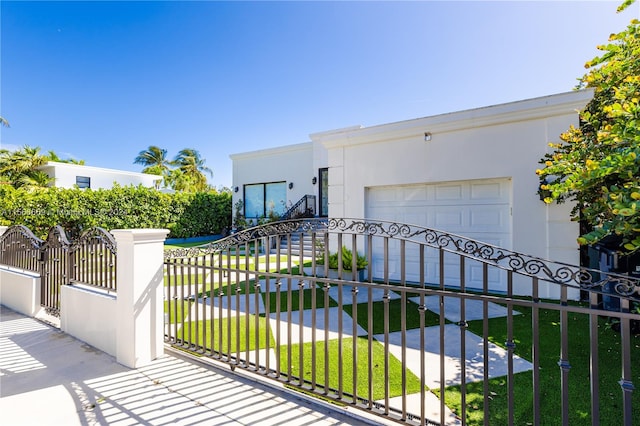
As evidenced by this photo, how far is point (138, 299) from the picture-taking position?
303 centimetres

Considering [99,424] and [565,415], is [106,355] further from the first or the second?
[565,415]

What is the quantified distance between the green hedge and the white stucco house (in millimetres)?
11261

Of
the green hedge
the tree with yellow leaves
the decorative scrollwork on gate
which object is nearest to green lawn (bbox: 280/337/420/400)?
the decorative scrollwork on gate

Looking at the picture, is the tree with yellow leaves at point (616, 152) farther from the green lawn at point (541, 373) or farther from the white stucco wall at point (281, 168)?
the white stucco wall at point (281, 168)

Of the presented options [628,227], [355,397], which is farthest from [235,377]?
[628,227]

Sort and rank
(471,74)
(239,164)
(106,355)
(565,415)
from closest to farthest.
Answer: (565,415) < (106,355) < (471,74) < (239,164)

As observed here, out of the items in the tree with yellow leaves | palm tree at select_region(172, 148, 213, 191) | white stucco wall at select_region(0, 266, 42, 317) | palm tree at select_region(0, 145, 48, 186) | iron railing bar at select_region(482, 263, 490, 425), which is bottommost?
white stucco wall at select_region(0, 266, 42, 317)

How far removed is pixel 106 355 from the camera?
10.9 ft

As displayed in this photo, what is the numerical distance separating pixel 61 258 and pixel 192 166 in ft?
93.4

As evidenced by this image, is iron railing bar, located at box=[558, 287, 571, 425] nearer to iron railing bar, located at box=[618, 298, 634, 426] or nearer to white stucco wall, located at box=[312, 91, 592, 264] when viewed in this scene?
iron railing bar, located at box=[618, 298, 634, 426]

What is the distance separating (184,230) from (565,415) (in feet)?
56.9

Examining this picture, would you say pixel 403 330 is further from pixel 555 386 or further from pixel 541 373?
pixel 541 373

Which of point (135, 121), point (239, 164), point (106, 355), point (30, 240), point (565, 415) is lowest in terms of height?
point (106, 355)

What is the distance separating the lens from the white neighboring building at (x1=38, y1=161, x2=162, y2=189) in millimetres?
17453
